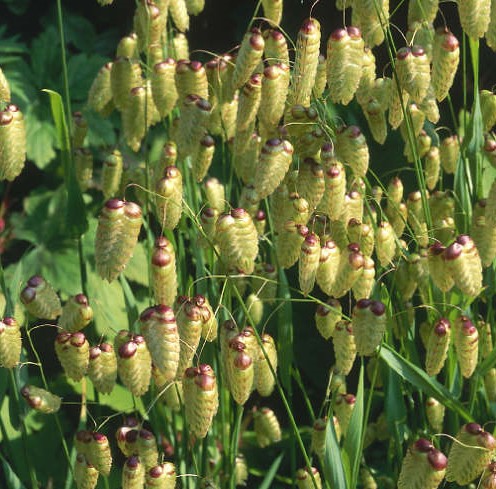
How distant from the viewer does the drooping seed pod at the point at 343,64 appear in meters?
1.38

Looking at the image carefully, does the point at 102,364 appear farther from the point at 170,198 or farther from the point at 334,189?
the point at 334,189

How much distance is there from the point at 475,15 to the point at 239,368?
0.60 m

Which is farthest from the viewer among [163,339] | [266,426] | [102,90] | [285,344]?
[266,426]

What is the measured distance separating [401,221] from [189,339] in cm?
54

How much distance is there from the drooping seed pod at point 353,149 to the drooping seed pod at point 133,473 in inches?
20.0

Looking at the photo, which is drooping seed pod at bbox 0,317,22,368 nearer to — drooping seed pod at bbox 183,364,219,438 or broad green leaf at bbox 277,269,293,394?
drooping seed pod at bbox 183,364,219,438

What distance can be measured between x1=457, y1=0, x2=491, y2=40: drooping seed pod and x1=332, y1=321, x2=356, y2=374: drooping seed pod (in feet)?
1.49

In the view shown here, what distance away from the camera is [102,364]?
4.61ft

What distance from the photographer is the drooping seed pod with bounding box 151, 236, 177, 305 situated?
4.19 ft

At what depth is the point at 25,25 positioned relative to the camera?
3109mm

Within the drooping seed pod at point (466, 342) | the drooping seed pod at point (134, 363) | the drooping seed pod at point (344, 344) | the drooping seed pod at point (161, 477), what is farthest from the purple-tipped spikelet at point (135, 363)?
the drooping seed pod at point (466, 342)

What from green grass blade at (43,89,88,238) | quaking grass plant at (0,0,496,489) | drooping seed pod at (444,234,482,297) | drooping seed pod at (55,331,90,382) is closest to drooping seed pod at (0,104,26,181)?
quaking grass plant at (0,0,496,489)

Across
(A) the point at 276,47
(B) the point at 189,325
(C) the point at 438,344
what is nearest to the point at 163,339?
(B) the point at 189,325

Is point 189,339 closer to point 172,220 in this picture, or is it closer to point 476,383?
point 172,220
